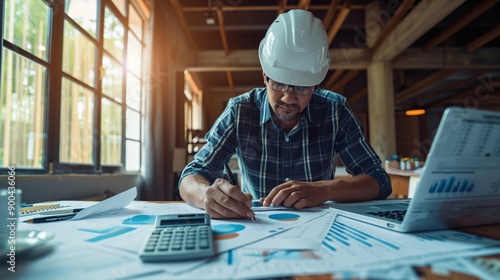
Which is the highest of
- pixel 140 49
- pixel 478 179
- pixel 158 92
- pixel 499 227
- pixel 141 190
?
pixel 140 49

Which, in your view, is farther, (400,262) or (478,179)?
(478,179)

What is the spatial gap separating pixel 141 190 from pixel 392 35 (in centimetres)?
343

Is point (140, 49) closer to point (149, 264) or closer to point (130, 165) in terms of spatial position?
point (130, 165)

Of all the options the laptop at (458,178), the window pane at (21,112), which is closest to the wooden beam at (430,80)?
the laptop at (458,178)

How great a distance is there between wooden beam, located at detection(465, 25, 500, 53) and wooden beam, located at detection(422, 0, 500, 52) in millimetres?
478

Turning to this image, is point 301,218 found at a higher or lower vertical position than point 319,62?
lower

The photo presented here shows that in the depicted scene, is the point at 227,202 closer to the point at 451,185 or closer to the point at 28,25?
the point at 451,185

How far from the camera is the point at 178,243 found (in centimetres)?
43

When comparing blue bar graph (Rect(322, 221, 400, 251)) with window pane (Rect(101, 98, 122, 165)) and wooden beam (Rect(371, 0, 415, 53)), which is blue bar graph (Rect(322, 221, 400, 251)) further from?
wooden beam (Rect(371, 0, 415, 53))

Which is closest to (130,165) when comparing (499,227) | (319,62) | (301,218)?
(319,62)

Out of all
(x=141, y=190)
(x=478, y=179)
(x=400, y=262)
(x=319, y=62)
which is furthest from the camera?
(x=141, y=190)

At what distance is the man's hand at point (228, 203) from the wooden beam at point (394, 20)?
3.19 meters

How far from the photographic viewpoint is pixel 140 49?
3.53 metres

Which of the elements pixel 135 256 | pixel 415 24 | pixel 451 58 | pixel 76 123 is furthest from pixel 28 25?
pixel 451 58
